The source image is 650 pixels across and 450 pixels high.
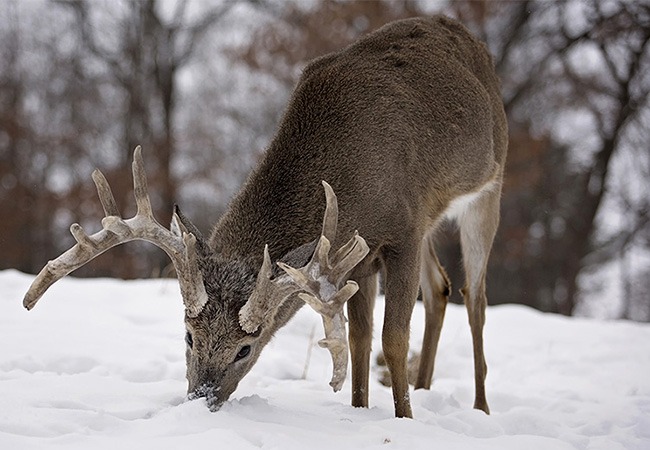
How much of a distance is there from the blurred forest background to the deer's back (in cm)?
1024

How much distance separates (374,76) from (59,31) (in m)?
19.2

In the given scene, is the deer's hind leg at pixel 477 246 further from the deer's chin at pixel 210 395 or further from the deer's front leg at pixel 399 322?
the deer's chin at pixel 210 395

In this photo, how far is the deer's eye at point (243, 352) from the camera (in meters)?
4.55

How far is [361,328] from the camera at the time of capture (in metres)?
5.64

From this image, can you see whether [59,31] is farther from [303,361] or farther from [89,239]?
[89,239]

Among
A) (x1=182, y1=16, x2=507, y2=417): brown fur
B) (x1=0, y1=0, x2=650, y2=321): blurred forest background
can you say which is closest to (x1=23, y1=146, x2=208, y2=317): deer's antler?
(x1=182, y1=16, x2=507, y2=417): brown fur

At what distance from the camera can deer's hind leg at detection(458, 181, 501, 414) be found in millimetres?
6516

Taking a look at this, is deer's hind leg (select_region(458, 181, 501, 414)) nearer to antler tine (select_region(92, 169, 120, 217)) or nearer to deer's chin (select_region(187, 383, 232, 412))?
deer's chin (select_region(187, 383, 232, 412))

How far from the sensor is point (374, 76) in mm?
5531

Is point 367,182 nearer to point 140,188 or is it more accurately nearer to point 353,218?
point 353,218

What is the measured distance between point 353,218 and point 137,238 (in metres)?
1.26

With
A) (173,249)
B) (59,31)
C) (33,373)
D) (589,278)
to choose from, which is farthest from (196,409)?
(589,278)

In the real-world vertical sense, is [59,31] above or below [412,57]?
above

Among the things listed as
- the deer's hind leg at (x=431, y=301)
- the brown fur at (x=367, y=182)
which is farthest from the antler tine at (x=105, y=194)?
the deer's hind leg at (x=431, y=301)
